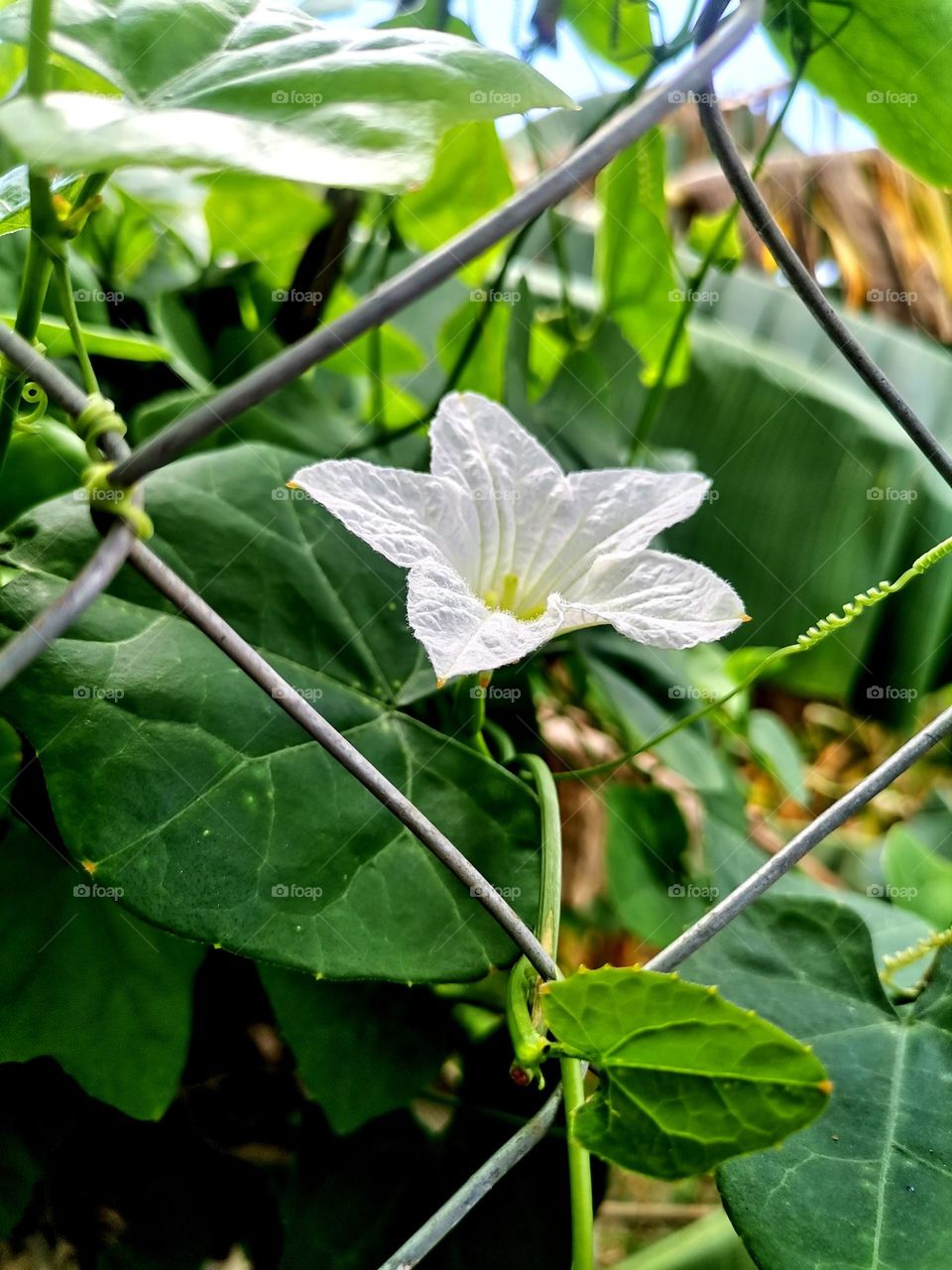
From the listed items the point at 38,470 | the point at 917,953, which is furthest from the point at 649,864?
the point at 38,470

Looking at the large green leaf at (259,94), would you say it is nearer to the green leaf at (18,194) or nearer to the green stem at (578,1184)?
the green leaf at (18,194)

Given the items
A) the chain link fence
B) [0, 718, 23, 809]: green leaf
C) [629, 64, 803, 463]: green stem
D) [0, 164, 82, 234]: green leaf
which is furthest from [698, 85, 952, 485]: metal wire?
[0, 718, 23, 809]: green leaf

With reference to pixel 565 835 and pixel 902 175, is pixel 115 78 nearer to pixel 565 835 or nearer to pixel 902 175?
pixel 565 835

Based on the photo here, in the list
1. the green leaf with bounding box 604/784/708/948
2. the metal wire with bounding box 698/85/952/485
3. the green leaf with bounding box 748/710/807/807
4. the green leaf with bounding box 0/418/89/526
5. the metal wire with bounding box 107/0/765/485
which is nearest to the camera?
the metal wire with bounding box 107/0/765/485

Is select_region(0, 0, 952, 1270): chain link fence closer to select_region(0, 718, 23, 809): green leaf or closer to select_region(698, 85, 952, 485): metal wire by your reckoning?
select_region(698, 85, 952, 485): metal wire

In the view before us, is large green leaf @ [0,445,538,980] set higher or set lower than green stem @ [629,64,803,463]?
lower

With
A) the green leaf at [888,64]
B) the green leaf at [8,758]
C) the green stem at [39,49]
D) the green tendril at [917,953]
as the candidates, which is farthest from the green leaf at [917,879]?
the green stem at [39,49]

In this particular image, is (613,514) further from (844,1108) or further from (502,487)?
(844,1108)
